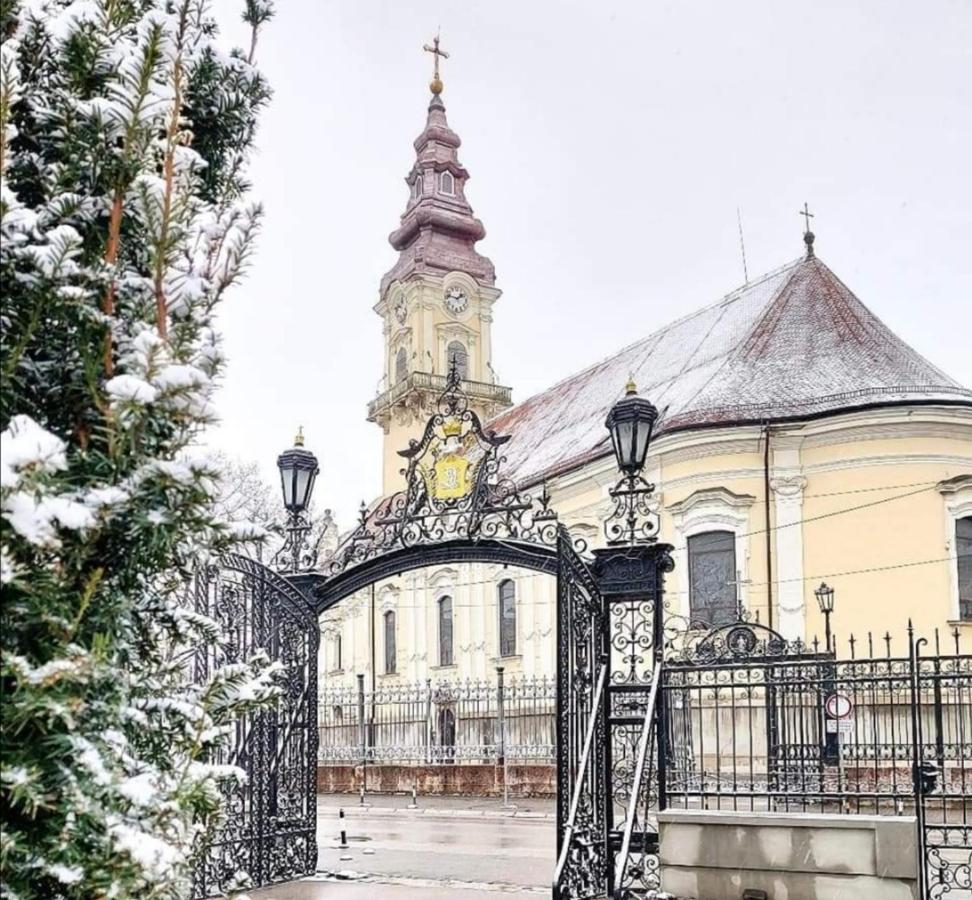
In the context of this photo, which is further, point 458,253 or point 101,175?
point 458,253

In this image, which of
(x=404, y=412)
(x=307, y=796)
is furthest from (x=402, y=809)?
(x=404, y=412)

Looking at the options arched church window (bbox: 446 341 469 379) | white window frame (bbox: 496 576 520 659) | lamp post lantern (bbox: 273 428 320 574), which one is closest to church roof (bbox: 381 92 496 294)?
arched church window (bbox: 446 341 469 379)

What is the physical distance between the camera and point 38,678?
10.3 feet

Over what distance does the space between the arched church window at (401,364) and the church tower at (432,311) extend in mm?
39

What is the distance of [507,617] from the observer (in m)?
34.2

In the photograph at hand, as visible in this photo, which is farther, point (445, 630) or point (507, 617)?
point (445, 630)

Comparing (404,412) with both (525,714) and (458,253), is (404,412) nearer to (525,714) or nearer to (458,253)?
(458,253)

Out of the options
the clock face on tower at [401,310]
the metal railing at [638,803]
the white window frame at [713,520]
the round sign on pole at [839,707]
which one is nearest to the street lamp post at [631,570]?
the metal railing at [638,803]

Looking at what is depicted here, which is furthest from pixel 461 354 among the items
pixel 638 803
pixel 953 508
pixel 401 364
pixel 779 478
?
pixel 638 803

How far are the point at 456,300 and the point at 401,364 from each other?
3.26 meters

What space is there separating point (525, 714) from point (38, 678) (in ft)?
74.0

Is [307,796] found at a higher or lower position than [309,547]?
lower

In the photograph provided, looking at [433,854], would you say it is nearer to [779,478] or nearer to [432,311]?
[779,478]

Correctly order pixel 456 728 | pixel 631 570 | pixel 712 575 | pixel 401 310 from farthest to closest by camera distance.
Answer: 1. pixel 401 310
2. pixel 712 575
3. pixel 456 728
4. pixel 631 570
